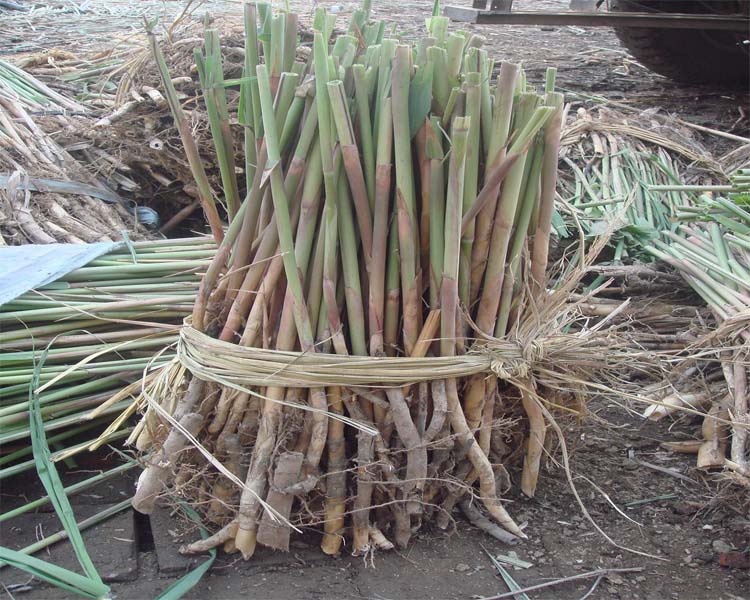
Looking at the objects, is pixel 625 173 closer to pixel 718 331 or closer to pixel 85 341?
pixel 718 331

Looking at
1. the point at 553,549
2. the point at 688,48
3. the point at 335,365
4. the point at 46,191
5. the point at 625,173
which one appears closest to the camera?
the point at 335,365

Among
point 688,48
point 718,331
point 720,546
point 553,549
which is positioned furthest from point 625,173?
point 688,48

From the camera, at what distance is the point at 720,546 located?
180 centimetres

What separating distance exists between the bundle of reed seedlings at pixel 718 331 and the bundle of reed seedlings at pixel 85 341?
52.5 inches

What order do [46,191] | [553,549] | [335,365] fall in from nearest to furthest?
1. [335,365]
2. [553,549]
3. [46,191]

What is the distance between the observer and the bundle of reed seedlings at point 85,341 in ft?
6.59

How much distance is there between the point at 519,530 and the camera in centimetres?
176

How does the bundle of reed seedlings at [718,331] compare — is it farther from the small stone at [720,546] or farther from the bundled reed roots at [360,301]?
the bundled reed roots at [360,301]

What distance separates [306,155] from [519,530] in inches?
36.6

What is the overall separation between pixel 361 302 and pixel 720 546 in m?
0.99

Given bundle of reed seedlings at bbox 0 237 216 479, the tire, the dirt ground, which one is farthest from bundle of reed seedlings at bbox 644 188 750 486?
the tire

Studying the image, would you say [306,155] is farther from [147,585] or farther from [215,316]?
[147,585]

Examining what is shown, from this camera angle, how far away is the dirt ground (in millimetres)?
1628

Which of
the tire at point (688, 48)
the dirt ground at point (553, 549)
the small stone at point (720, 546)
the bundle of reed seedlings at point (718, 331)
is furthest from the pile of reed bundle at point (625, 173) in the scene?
the tire at point (688, 48)
